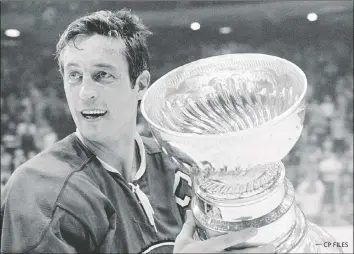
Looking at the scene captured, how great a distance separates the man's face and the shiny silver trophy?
8 centimetres

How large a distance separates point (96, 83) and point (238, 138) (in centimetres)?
25

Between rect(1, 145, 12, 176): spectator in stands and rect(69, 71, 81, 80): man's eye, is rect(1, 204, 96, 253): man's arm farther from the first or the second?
rect(1, 145, 12, 176): spectator in stands

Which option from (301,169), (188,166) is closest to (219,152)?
(188,166)

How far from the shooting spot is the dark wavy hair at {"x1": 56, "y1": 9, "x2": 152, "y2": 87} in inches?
24.7

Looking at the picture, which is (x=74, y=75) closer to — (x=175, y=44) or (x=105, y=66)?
(x=105, y=66)

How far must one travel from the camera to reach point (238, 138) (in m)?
0.44

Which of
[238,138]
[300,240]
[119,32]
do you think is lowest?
[300,240]

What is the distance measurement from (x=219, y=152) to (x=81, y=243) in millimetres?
221

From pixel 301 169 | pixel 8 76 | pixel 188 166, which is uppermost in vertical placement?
pixel 8 76

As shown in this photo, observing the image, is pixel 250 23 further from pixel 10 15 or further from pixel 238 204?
pixel 238 204

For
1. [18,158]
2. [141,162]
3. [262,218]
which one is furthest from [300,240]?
[18,158]

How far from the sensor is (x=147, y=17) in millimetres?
924

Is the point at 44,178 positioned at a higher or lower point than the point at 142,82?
lower

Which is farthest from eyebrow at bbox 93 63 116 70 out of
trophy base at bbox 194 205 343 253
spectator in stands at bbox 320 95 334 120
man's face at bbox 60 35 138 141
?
spectator in stands at bbox 320 95 334 120
